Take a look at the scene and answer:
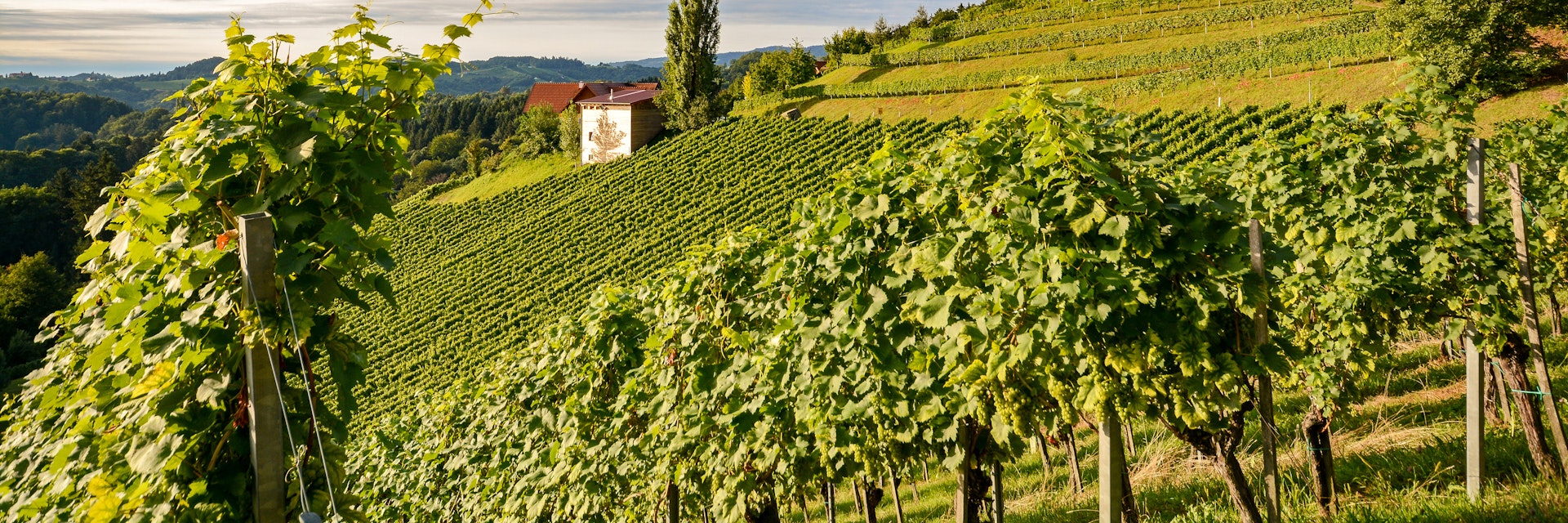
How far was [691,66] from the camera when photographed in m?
42.7

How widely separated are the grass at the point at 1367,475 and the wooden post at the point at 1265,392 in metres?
0.80

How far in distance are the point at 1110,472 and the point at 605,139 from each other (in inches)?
1720

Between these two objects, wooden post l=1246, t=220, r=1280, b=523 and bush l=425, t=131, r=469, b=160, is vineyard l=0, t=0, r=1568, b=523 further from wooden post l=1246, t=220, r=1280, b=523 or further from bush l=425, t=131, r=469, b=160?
bush l=425, t=131, r=469, b=160

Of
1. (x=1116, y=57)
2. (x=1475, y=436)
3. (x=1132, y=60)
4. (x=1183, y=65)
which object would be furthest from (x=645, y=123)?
(x=1475, y=436)

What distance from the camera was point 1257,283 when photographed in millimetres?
2787

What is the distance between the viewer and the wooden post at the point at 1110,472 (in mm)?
2691

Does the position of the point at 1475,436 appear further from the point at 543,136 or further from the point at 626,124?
the point at 543,136

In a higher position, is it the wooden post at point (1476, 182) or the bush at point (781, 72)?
the bush at point (781, 72)

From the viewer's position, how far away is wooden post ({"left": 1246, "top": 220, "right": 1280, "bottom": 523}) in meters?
2.90

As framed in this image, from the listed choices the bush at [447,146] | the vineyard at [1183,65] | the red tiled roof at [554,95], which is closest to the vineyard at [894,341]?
the vineyard at [1183,65]

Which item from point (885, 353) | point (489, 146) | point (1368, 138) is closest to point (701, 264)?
point (885, 353)

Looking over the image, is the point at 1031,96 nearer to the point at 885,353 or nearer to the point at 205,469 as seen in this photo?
the point at 885,353

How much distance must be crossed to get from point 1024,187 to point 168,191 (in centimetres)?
274

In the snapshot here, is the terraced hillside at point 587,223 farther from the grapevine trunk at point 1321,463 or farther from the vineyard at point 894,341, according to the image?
the grapevine trunk at point 1321,463
